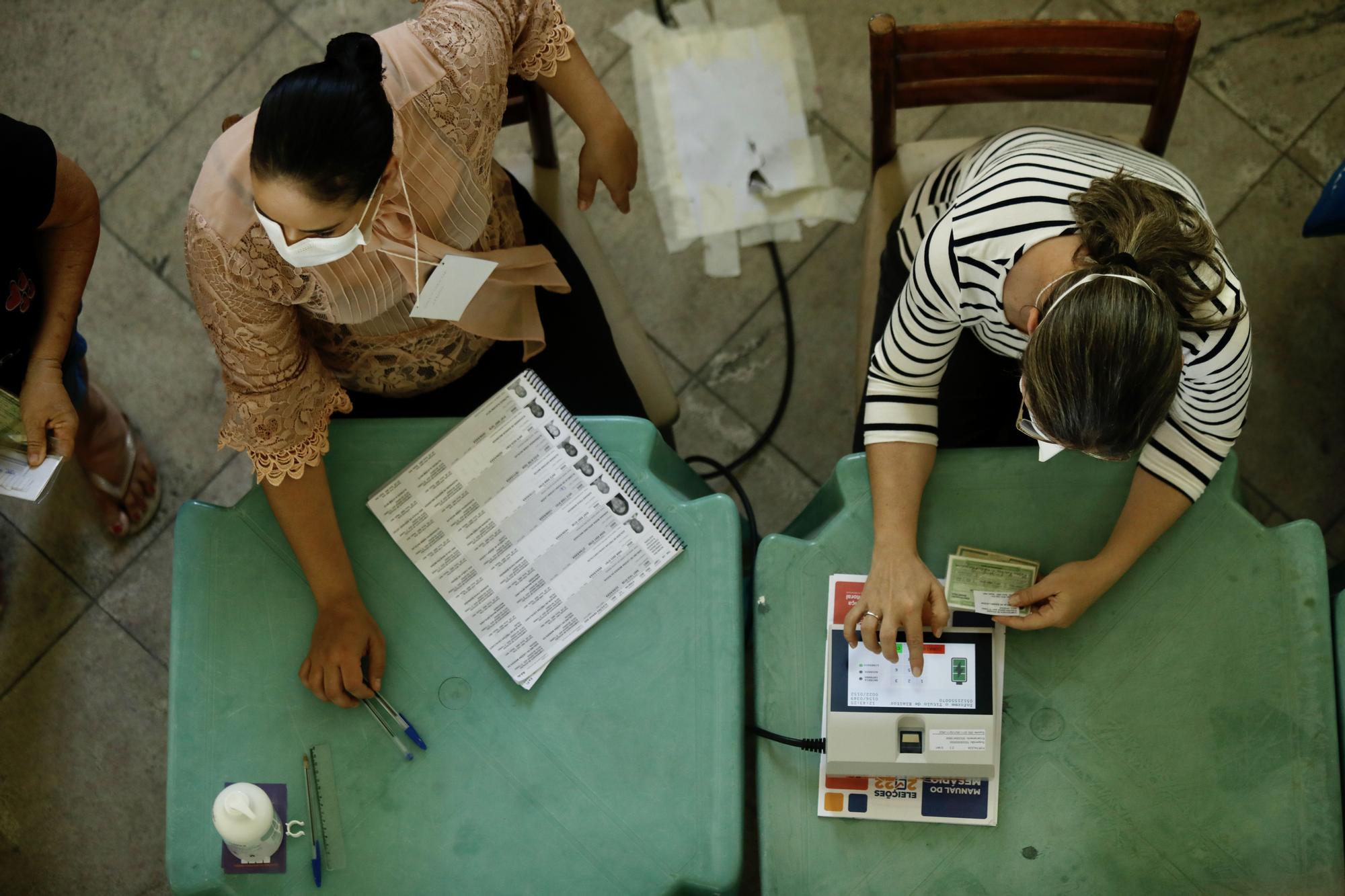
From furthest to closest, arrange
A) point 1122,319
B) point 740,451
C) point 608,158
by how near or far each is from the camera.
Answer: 1. point 740,451
2. point 608,158
3. point 1122,319

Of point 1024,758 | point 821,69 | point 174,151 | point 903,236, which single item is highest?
point 174,151

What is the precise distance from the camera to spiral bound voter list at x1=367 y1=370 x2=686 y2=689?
1406 millimetres

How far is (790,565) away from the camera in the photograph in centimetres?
140

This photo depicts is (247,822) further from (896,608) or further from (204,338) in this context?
(204,338)

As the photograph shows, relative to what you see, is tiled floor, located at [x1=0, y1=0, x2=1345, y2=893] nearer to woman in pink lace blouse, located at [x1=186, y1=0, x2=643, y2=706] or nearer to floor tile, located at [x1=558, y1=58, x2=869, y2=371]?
floor tile, located at [x1=558, y1=58, x2=869, y2=371]

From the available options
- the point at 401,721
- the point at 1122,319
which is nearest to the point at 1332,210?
the point at 1122,319

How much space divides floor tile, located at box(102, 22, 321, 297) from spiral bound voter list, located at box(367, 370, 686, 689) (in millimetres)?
1315

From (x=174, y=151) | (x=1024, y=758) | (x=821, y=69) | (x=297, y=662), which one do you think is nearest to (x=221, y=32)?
(x=174, y=151)

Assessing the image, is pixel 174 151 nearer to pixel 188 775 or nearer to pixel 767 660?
pixel 188 775

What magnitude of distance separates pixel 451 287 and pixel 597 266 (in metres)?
0.52

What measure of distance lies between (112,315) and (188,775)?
4.77ft

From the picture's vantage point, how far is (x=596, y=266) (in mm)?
1812

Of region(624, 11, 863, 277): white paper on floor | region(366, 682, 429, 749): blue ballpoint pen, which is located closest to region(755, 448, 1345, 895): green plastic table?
region(366, 682, 429, 749): blue ballpoint pen

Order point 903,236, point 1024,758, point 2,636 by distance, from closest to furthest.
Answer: point 1024,758 → point 903,236 → point 2,636
